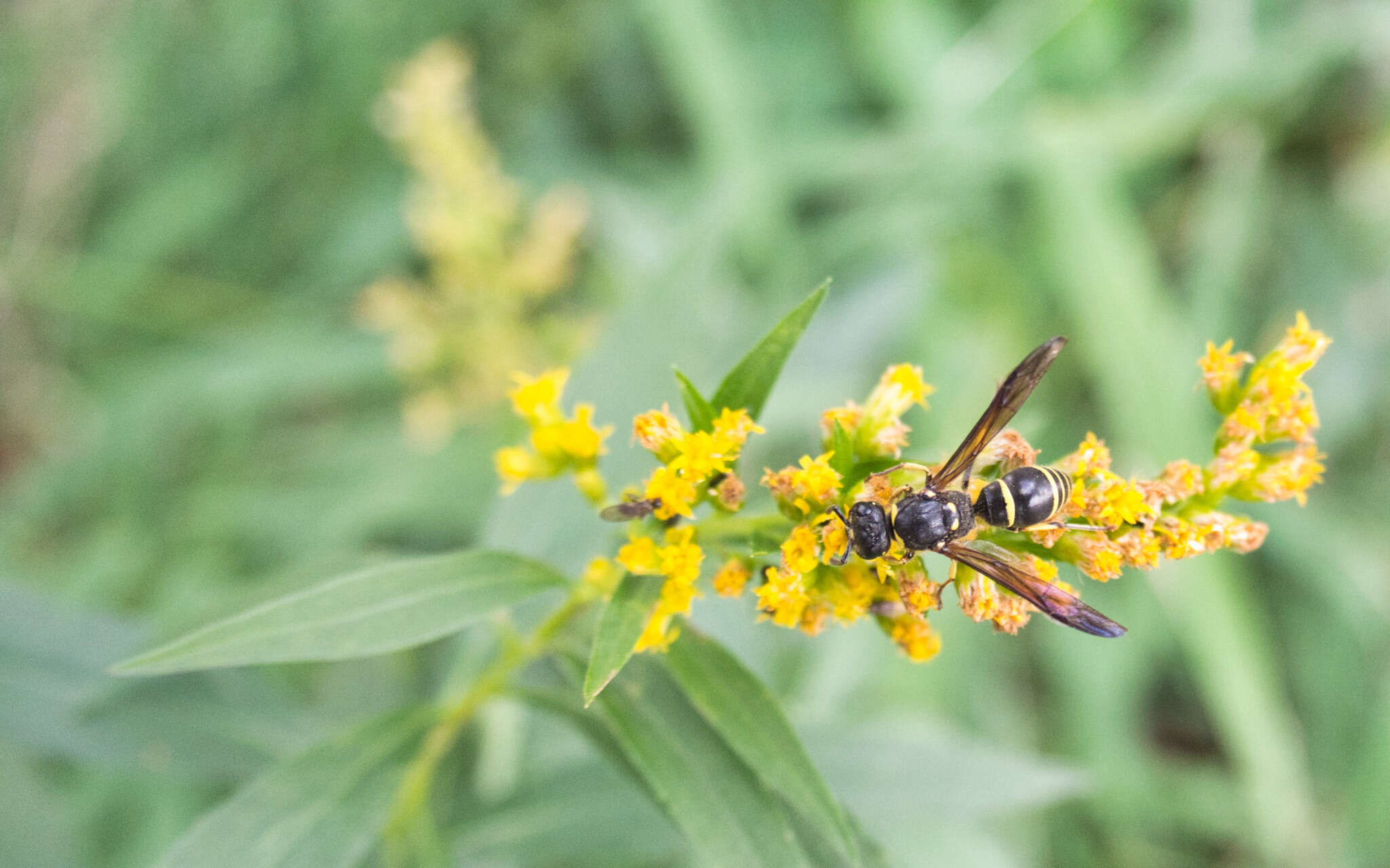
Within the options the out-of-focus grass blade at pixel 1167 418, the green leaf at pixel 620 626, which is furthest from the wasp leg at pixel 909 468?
the out-of-focus grass blade at pixel 1167 418

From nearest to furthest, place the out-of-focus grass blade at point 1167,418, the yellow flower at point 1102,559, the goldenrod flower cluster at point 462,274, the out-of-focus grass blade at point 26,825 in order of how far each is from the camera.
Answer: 1. the yellow flower at point 1102,559
2. the out-of-focus grass blade at point 26,825
3. the goldenrod flower cluster at point 462,274
4. the out-of-focus grass blade at point 1167,418

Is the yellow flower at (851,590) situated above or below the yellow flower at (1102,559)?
above

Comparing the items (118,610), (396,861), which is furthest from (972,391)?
(118,610)

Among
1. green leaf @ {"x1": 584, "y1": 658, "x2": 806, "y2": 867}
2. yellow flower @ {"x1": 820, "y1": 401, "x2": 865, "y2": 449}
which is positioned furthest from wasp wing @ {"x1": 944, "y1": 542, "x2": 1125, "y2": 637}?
green leaf @ {"x1": 584, "y1": 658, "x2": 806, "y2": 867}

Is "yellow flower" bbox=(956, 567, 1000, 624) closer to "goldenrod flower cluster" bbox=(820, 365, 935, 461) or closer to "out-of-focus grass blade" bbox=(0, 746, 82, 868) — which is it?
"goldenrod flower cluster" bbox=(820, 365, 935, 461)

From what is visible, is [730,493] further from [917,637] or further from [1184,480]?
[1184,480]

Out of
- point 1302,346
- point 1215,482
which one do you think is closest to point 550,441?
Answer: point 1215,482

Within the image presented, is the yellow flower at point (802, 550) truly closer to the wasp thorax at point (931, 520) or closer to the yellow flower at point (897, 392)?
the wasp thorax at point (931, 520)

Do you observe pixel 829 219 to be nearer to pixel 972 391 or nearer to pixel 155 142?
pixel 972 391
